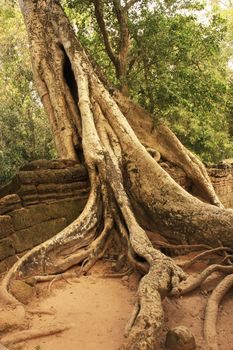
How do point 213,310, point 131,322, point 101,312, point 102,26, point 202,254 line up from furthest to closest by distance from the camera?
1. point 102,26
2. point 202,254
3. point 101,312
4. point 213,310
5. point 131,322

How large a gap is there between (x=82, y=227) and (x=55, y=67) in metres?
3.20

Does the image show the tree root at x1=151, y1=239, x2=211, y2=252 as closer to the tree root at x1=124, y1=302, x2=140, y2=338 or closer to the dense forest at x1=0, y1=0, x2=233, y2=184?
the tree root at x1=124, y1=302, x2=140, y2=338

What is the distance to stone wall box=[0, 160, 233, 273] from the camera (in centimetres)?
332

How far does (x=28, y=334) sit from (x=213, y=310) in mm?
1166

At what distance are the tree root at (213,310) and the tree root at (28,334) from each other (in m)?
0.86

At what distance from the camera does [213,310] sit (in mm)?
2346

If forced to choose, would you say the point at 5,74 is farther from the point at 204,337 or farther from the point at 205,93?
the point at 204,337

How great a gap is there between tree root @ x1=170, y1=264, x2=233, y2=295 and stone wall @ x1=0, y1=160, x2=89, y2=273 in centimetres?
153

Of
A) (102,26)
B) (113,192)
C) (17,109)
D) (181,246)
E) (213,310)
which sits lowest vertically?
(213,310)

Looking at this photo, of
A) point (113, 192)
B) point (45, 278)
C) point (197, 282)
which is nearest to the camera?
point (197, 282)

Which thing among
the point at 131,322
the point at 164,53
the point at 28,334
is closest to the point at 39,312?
the point at 28,334

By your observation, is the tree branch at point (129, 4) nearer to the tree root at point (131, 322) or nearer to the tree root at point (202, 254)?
the tree root at point (202, 254)

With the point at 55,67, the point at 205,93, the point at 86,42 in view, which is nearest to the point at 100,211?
the point at 55,67

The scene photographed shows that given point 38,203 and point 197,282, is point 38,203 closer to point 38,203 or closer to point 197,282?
point 38,203
